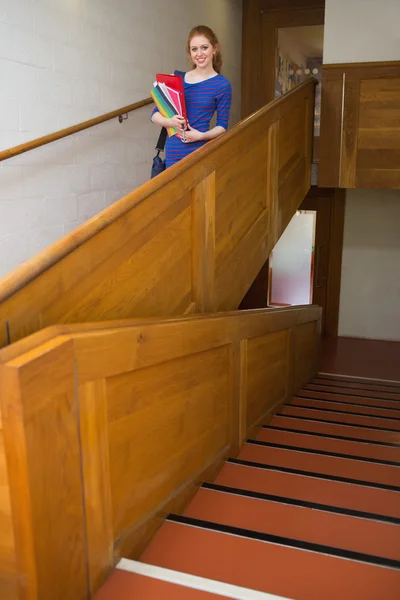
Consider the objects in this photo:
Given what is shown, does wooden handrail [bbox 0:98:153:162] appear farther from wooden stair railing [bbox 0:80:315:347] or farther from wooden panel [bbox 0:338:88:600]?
wooden panel [bbox 0:338:88:600]

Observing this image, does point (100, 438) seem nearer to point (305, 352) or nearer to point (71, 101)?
point (71, 101)

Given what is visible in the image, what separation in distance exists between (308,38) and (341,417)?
5.65 metres

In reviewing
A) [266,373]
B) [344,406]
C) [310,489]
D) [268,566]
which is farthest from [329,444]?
[268,566]

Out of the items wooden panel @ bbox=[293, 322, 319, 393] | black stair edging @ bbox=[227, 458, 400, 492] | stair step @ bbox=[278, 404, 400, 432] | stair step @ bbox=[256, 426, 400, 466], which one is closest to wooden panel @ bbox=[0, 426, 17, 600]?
black stair edging @ bbox=[227, 458, 400, 492]

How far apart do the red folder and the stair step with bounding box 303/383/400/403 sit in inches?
94.1

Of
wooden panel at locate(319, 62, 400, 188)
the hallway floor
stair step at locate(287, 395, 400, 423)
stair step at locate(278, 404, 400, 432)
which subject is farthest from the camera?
the hallway floor

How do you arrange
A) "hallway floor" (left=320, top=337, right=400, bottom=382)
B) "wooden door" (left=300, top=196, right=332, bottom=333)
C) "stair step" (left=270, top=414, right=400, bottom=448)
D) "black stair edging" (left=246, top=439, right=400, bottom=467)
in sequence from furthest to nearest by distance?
"wooden door" (left=300, top=196, right=332, bottom=333)
"hallway floor" (left=320, top=337, right=400, bottom=382)
"stair step" (left=270, top=414, right=400, bottom=448)
"black stair edging" (left=246, top=439, right=400, bottom=467)

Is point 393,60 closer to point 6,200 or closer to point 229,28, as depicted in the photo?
point 229,28

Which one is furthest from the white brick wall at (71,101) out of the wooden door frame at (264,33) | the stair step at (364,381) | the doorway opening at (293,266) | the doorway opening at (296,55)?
the doorway opening at (293,266)

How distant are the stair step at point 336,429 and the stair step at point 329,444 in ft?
0.45

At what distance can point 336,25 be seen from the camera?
4.42m

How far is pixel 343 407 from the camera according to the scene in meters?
3.88

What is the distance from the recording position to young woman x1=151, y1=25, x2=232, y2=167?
2.74m

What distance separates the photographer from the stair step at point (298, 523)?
186cm
